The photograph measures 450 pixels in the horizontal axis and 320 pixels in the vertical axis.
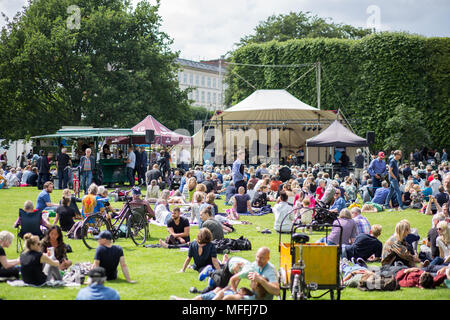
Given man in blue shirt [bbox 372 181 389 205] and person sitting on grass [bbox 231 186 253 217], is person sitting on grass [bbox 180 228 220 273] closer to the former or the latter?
person sitting on grass [bbox 231 186 253 217]

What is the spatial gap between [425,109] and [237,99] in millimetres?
14706

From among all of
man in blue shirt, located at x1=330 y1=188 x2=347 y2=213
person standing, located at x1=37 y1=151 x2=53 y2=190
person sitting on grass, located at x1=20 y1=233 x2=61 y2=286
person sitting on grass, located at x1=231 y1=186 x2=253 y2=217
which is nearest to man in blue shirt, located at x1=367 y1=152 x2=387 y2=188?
man in blue shirt, located at x1=330 y1=188 x2=347 y2=213

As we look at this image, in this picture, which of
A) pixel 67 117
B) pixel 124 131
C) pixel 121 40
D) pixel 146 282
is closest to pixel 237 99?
pixel 121 40

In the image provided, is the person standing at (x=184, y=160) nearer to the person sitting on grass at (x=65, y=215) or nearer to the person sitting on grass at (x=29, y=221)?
the person sitting on grass at (x=65, y=215)

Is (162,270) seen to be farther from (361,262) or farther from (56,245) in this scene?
(361,262)

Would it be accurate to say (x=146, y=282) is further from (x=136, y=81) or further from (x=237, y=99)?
(x=237, y=99)

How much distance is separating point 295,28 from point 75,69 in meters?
26.0

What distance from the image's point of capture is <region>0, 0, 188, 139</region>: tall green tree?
32.0 metres

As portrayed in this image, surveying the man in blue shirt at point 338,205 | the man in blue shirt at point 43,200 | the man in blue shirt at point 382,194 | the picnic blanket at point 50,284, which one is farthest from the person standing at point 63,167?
the picnic blanket at point 50,284

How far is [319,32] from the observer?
50875 millimetres

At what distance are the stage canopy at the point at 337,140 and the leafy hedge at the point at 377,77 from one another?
1156cm

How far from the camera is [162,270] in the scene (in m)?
8.84

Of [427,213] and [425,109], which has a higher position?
[425,109]

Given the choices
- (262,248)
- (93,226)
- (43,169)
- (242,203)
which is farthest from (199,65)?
(262,248)
